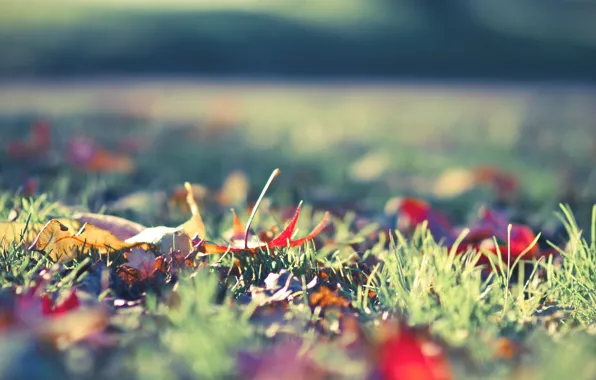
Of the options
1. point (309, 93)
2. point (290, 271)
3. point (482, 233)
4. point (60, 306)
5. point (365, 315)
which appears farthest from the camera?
point (309, 93)

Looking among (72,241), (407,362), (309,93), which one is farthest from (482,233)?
(309,93)

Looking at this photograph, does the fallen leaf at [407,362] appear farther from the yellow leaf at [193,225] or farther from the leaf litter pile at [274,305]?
the yellow leaf at [193,225]

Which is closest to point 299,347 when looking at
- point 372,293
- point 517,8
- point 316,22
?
point 372,293

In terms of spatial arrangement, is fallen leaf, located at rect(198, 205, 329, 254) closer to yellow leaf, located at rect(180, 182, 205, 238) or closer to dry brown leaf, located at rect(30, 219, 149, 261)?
yellow leaf, located at rect(180, 182, 205, 238)

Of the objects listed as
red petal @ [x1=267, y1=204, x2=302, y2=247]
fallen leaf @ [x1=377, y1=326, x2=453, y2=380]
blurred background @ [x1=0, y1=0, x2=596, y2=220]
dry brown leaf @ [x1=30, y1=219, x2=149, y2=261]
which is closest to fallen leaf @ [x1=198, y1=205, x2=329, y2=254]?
red petal @ [x1=267, y1=204, x2=302, y2=247]

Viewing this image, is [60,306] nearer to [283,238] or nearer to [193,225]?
[193,225]
